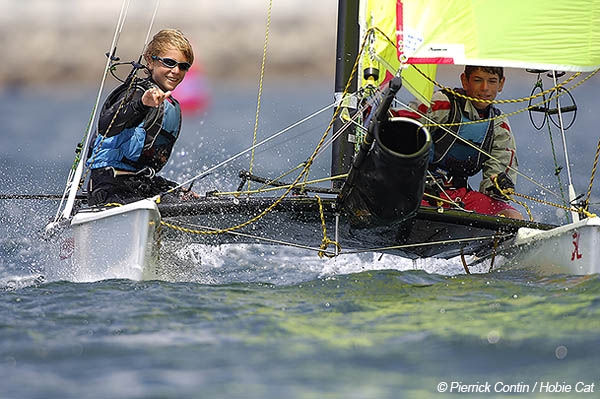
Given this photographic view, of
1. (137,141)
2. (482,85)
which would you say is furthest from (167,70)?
(482,85)

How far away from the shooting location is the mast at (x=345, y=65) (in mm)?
4223

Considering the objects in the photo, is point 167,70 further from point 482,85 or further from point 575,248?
point 575,248

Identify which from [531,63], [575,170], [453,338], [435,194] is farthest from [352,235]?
[575,170]

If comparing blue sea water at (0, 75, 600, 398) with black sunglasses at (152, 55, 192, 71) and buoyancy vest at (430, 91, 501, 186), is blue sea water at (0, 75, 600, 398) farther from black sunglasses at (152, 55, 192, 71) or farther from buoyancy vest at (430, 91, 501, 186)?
black sunglasses at (152, 55, 192, 71)

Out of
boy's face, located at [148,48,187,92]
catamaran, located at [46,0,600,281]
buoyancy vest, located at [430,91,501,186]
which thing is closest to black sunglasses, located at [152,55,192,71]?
boy's face, located at [148,48,187,92]

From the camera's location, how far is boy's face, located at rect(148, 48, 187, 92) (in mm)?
4183

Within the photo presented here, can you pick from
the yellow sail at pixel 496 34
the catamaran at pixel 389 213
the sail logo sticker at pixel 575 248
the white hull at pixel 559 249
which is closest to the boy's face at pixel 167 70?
the catamaran at pixel 389 213

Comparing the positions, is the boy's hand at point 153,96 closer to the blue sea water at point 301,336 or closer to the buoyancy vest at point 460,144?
the blue sea water at point 301,336

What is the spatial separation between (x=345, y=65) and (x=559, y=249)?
4.19 ft

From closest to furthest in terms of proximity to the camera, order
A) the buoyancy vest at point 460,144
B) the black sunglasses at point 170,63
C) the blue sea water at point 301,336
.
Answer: the blue sea water at point 301,336
the black sunglasses at point 170,63
the buoyancy vest at point 460,144

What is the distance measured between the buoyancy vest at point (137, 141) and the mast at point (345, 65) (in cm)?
76

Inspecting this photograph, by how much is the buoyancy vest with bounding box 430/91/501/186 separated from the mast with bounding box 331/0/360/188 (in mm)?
440

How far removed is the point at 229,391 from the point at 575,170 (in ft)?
25.3

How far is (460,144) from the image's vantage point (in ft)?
14.5
